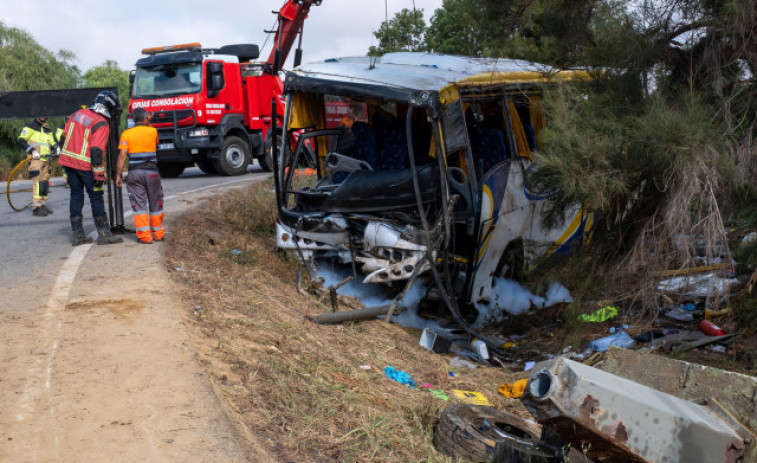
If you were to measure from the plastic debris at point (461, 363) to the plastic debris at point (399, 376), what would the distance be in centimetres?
102

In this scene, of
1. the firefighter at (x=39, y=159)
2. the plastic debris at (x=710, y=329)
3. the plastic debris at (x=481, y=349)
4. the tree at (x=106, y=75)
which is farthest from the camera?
the tree at (x=106, y=75)

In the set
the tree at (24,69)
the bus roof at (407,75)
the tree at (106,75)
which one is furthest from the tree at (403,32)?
the tree at (106,75)

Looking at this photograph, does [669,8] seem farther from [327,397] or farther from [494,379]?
[327,397]

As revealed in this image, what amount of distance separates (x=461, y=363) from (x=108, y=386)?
3.76 m

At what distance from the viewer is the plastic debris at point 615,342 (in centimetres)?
741

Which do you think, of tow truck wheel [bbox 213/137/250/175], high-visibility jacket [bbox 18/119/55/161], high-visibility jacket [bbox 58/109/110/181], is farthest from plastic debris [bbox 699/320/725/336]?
tow truck wheel [bbox 213/137/250/175]

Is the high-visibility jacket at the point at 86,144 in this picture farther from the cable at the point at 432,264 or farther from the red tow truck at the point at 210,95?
the red tow truck at the point at 210,95

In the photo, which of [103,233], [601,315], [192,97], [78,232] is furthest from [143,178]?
[192,97]

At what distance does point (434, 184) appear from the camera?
25.6 feet

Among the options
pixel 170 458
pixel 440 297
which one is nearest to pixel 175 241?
pixel 440 297

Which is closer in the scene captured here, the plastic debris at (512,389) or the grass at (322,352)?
the grass at (322,352)

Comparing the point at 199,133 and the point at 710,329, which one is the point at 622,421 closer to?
the point at 710,329

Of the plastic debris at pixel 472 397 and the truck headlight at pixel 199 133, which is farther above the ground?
the truck headlight at pixel 199 133

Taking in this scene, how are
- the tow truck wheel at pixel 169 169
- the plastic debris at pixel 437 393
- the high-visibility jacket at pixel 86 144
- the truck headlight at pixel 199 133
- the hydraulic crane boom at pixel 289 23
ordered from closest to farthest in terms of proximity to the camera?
the plastic debris at pixel 437 393, the high-visibility jacket at pixel 86 144, the truck headlight at pixel 199 133, the hydraulic crane boom at pixel 289 23, the tow truck wheel at pixel 169 169
